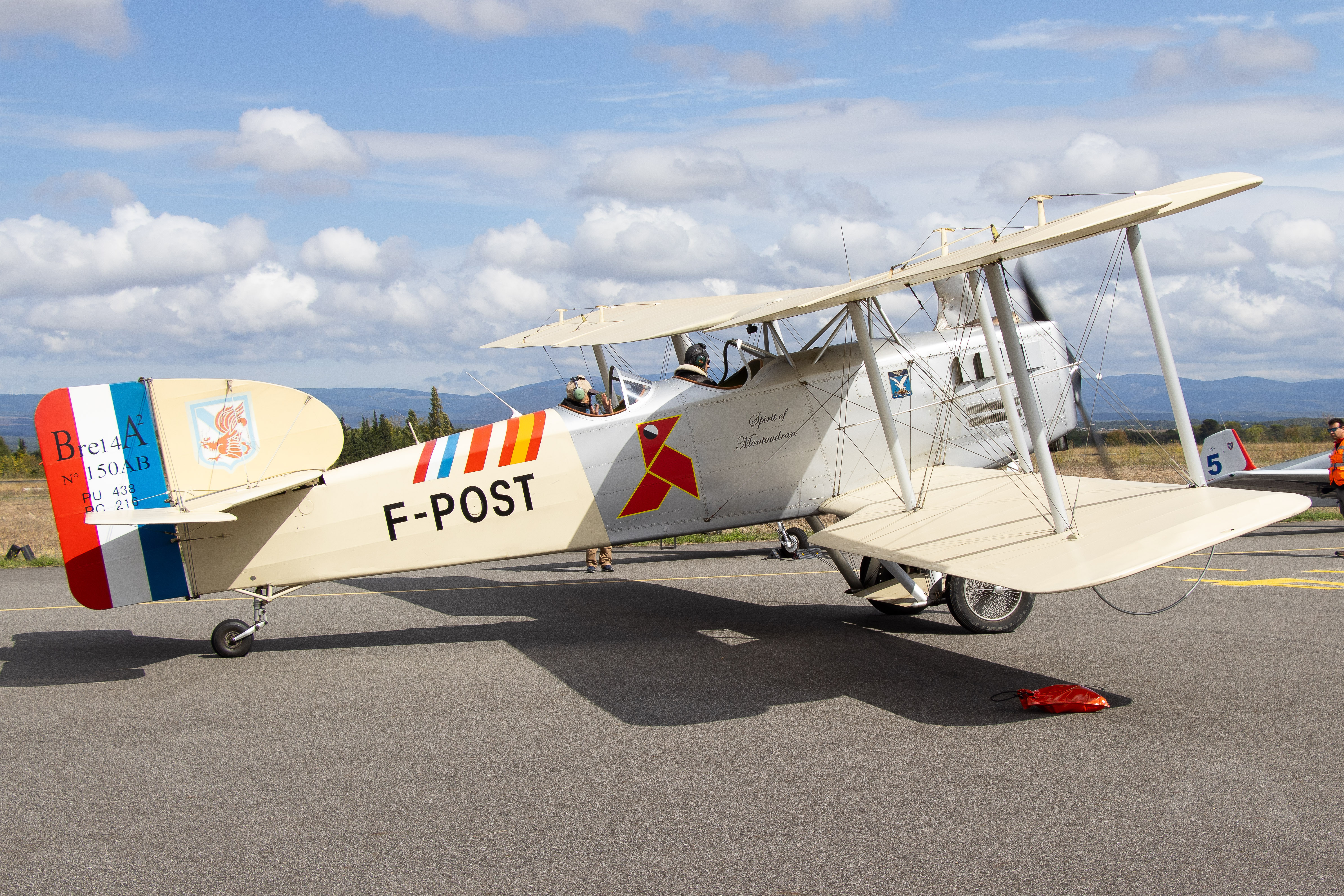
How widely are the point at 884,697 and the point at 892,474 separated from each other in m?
2.79

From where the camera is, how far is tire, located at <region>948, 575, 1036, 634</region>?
8219 mm

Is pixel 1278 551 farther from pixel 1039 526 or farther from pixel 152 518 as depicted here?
pixel 152 518

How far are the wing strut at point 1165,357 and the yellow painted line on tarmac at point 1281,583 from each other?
4819 mm

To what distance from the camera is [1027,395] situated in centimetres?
613

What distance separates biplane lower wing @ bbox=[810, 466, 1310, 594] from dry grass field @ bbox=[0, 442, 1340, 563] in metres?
0.42

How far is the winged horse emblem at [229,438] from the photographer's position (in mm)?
7688

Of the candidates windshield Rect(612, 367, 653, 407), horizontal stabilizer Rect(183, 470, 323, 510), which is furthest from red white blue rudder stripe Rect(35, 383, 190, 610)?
windshield Rect(612, 367, 653, 407)

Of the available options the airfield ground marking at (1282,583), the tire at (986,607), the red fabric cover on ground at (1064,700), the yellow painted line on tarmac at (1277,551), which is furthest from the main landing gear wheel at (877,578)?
the yellow painted line on tarmac at (1277,551)

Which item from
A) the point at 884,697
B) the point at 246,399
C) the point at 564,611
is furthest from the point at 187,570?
the point at 884,697

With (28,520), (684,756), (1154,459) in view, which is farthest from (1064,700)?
(1154,459)

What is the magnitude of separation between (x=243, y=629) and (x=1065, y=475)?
7.98 meters

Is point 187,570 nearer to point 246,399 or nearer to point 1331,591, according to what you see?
point 246,399

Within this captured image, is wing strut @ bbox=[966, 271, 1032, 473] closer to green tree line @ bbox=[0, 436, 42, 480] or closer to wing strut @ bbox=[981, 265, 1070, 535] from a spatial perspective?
wing strut @ bbox=[981, 265, 1070, 535]

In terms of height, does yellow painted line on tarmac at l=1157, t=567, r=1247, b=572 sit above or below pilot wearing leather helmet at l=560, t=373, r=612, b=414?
below
